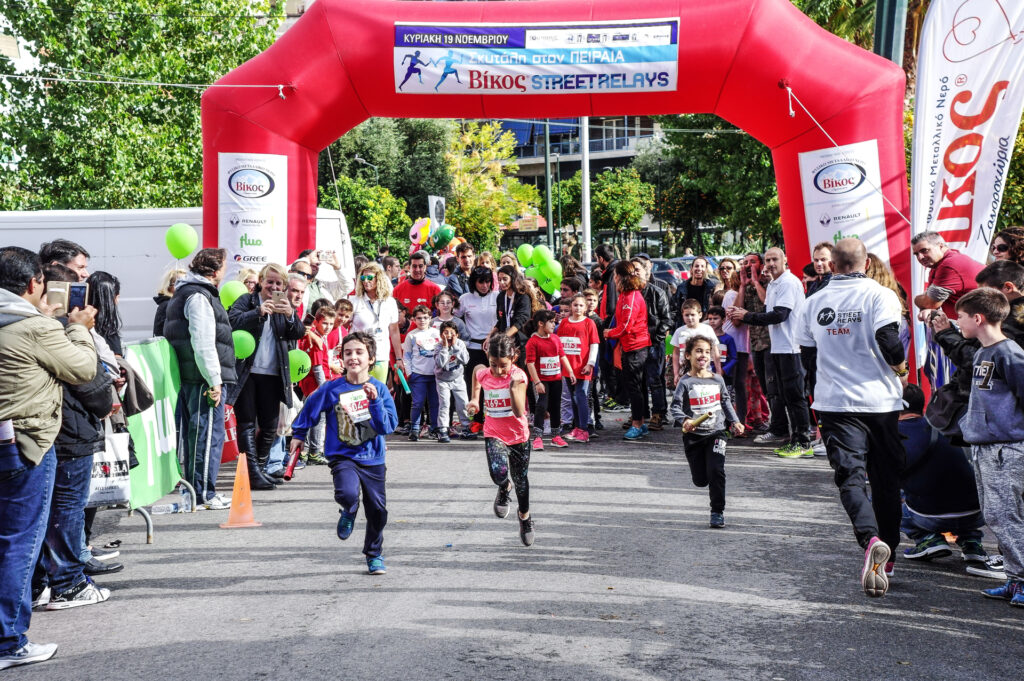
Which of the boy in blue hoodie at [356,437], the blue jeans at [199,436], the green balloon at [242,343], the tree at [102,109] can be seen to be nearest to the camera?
the boy in blue hoodie at [356,437]

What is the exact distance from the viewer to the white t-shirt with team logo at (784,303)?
10.2 metres

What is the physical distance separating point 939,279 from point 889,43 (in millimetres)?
4678

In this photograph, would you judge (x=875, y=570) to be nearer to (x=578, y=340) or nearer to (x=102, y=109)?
(x=578, y=340)

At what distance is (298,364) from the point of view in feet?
31.3

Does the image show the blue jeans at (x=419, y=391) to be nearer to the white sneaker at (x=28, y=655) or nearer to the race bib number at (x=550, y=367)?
the race bib number at (x=550, y=367)

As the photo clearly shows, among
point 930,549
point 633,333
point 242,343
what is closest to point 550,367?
point 633,333

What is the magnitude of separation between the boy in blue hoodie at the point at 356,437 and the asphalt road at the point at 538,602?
0.34 meters

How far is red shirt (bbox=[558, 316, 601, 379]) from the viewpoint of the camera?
11.7 meters

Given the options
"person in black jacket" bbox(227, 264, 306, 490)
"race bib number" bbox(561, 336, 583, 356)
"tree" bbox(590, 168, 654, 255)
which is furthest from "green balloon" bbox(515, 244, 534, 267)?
"tree" bbox(590, 168, 654, 255)

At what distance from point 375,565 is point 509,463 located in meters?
1.43

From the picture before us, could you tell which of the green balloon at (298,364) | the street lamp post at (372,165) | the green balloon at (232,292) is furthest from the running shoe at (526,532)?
the street lamp post at (372,165)

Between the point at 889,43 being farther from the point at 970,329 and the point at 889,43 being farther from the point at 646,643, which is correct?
the point at 646,643

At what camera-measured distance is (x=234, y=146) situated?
1167 cm

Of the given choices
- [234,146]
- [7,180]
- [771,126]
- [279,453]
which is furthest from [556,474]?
[7,180]
